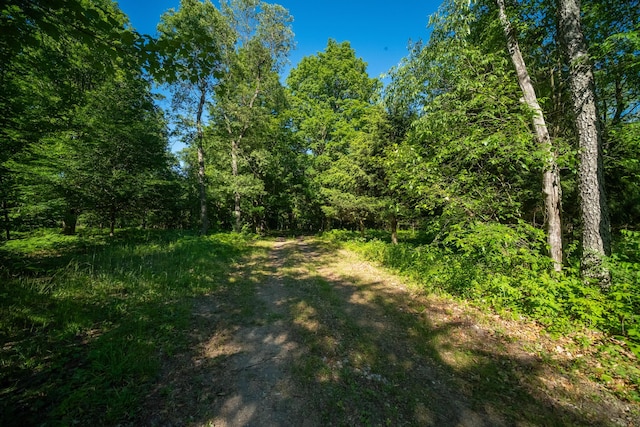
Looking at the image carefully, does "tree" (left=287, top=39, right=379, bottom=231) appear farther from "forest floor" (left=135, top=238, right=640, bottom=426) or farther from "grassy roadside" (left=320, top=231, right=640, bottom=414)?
"forest floor" (left=135, top=238, right=640, bottom=426)

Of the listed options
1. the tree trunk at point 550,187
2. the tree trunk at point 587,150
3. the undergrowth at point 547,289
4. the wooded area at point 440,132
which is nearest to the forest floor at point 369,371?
the undergrowth at point 547,289

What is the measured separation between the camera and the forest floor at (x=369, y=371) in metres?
2.68

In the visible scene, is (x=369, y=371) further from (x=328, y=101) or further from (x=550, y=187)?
(x=328, y=101)

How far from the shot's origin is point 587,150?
16.2 ft

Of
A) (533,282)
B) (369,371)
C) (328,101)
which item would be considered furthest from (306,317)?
(328,101)

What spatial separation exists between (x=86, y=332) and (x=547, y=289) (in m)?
8.39

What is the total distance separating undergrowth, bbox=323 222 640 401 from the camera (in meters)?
3.48

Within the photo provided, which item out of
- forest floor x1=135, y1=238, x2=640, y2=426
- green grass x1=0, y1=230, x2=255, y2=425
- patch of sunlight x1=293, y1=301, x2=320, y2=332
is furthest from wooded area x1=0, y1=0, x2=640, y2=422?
patch of sunlight x1=293, y1=301, x2=320, y2=332

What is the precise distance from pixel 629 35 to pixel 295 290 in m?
8.48

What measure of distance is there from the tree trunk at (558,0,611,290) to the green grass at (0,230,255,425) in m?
8.08

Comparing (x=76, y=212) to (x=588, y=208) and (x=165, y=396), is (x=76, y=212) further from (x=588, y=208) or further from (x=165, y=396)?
(x=588, y=208)

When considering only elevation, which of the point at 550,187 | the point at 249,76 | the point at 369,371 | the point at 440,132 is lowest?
the point at 369,371

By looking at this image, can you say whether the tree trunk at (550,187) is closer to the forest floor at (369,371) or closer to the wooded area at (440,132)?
the wooded area at (440,132)

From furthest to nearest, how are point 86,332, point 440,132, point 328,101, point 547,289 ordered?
point 328,101 → point 440,132 → point 547,289 → point 86,332
